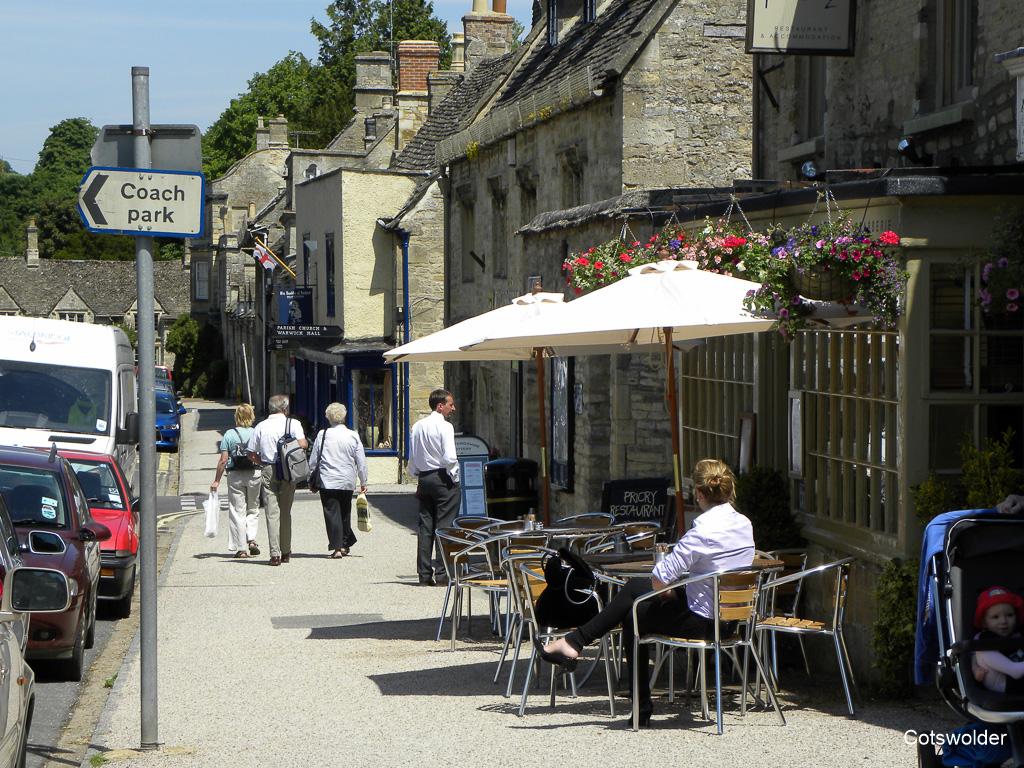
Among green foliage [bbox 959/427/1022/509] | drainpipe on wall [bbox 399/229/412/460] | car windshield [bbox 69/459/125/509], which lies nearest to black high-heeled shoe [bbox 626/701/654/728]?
green foliage [bbox 959/427/1022/509]

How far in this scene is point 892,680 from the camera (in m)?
7.07

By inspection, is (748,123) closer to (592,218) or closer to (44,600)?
(592,218)

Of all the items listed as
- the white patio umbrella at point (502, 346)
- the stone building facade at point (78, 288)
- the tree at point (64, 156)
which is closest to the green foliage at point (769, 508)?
the white patio umbrella at point (502, 346)

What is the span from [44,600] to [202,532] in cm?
1159

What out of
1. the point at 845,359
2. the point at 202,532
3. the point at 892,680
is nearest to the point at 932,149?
the point at 845,359

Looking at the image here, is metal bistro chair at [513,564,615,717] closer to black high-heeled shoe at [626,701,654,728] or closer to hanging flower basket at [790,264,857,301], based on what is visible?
black high-heeled shoe at [626,701,654,728]

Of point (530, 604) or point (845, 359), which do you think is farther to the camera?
point (845, 359)

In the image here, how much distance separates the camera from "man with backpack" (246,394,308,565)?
13977 mm

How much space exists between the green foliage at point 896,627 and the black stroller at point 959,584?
1.74 m

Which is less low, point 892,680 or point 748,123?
point 748,123

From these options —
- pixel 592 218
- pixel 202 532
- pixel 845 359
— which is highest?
pixel 592 218

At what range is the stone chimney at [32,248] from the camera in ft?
303

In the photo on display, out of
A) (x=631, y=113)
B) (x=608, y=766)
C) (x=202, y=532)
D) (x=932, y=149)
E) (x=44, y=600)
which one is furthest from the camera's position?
(x=202, y=532)

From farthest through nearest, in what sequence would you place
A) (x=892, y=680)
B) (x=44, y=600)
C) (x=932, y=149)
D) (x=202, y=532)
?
(x=202, y=532) < (x=932, y=149) < (x=892, y=680) < (x=44, y=600)
